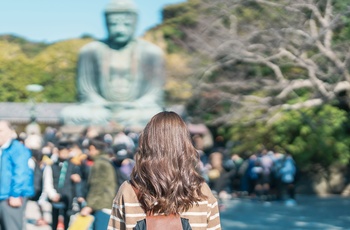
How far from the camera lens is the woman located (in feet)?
10.1

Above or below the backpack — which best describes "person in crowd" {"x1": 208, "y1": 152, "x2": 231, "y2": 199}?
below

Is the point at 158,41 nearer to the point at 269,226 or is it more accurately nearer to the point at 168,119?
the point at 269,226

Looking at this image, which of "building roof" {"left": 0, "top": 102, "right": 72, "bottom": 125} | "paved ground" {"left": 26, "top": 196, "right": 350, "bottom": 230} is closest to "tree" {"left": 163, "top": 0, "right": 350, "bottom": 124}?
"paved ground" {"left": 26, "top": 196, "right": 350, "bottom": 230}

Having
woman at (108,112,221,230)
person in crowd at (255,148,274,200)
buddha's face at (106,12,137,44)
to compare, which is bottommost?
person in crowd at (255,148,274,200)

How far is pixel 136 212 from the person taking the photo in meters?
3.12

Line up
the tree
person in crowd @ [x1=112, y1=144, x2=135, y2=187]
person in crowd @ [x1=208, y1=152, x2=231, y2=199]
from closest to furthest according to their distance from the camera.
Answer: person in crowd @ [x1=112, y1=144, x2=135, y2=187], person in crowd @ [x1=208, y1=152, x2=231, y2=199], the tree

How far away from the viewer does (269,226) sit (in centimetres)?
1398

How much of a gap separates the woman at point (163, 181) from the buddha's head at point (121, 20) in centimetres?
1715

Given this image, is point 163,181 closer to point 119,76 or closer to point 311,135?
point 119,76

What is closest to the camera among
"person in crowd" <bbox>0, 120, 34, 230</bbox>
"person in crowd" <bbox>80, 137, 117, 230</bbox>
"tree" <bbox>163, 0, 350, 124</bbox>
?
"person in crowd" <bbox>0, 120, 34, 230</bbox>

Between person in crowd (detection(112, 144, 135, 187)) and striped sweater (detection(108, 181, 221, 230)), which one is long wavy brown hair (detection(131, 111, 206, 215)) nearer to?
striped sweater (detection(108, 181, 221, 230))

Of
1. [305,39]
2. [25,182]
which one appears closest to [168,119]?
[25,182]

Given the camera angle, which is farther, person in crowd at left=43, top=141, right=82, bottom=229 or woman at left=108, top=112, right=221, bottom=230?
person in crowd at left=43, top=141, right=82, bottom=229

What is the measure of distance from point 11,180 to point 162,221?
13.6 feet
